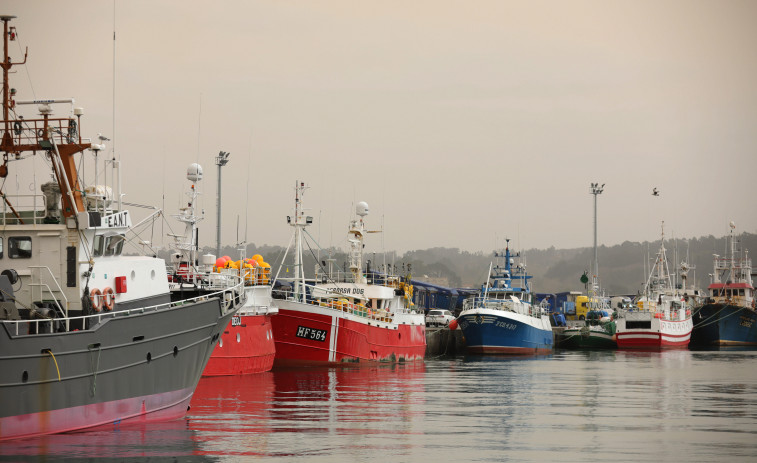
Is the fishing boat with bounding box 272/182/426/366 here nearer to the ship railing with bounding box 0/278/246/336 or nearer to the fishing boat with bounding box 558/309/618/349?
the ship railing with bounding box 0/278/246/336

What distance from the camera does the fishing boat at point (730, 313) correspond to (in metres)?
101

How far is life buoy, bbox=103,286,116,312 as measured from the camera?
2739 cm

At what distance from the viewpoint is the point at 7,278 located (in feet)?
84.0

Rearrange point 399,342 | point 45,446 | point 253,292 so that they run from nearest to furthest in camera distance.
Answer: point 45,446 < point 253,292 < point 399,342

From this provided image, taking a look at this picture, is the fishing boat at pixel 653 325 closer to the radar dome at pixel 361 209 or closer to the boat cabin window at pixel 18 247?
the radar dome at pixel 361 209

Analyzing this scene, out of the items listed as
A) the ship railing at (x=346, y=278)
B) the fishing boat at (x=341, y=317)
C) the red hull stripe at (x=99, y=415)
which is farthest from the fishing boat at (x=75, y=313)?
the ship railing at (x=346, y=278)

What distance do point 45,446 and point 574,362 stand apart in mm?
51295

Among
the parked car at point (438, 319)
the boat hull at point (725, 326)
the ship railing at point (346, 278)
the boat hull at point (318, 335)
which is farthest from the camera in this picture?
the boat hull at point (725, 326)

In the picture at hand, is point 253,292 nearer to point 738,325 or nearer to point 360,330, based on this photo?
point 360,330

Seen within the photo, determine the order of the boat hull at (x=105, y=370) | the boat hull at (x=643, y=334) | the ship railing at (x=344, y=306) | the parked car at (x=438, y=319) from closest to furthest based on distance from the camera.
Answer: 1. the boat hull at (x=105, y=370)
2. the ship railing at (x=344, y=306)
3. the boat hull at (x=643, y=334)
4. the parked car at (x=438, y=319)

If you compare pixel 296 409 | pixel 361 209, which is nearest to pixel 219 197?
pixel 361 209

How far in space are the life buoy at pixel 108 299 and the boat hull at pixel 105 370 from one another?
2.81 feet

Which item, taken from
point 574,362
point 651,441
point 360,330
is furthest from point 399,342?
point 651,441

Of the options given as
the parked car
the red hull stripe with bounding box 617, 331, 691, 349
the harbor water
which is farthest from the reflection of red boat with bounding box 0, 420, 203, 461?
the parked car
